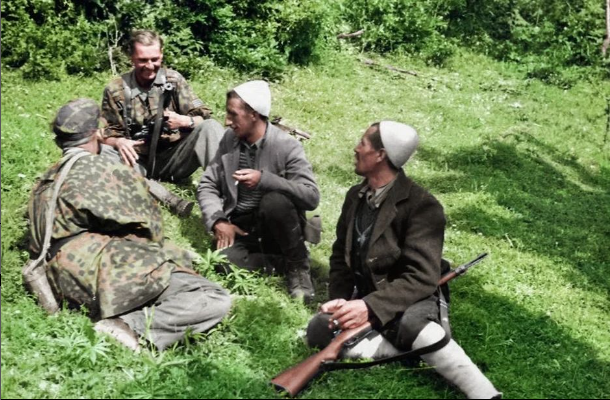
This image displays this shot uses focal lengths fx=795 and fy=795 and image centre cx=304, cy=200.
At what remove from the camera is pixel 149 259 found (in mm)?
5617

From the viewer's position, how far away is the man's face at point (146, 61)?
7871 mm

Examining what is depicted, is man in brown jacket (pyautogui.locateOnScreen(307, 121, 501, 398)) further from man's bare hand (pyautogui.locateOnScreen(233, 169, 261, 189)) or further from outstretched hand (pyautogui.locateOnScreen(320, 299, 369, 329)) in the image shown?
man's bare hand (pyautogui.locateOnScreen(233, 169, 261, 189))

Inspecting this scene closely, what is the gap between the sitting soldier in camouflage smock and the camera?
26.2 feet

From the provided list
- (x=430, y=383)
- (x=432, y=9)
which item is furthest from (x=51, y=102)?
(x=432, y=9)

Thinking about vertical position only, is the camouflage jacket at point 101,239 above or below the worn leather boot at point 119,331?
above

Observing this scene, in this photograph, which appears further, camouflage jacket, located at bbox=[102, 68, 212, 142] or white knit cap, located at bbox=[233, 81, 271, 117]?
camouflage jacket, located at bbox=[102, 68, 212, 142]

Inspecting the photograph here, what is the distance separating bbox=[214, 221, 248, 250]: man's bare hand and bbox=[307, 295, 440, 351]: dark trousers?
1424mm

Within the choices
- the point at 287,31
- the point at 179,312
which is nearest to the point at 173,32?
the point at 287,31

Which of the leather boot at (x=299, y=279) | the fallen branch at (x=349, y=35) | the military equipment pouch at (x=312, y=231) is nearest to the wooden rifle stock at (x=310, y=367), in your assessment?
Answer: the leather boot at (x=299, y=279)

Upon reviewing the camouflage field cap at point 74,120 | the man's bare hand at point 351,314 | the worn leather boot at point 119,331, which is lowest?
the worn leather boot at point 119,331

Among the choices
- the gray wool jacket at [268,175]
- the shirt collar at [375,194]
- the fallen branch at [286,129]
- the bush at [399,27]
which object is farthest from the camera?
the bush at [399,27]

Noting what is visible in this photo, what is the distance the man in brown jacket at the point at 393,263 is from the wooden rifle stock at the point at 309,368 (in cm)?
7

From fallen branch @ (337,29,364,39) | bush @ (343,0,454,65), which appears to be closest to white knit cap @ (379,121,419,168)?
fallen branch @ (337,29,364,39)

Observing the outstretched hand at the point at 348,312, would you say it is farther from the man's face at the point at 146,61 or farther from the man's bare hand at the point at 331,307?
the man's face at the point at 146,61
